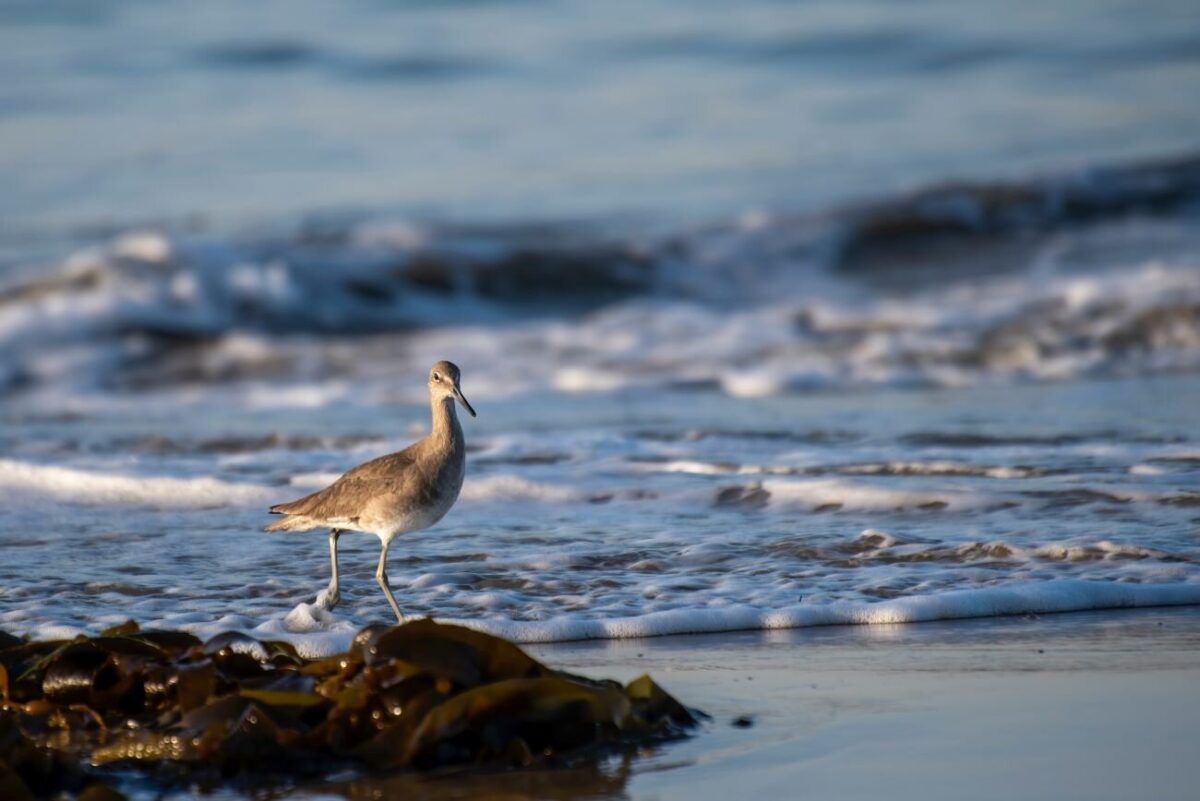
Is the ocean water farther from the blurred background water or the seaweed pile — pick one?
the seaweed pile

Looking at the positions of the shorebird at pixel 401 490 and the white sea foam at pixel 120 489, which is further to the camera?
the white sea foam at pixel 120 489

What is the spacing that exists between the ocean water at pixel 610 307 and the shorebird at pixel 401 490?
25 cm

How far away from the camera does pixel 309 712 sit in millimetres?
3871

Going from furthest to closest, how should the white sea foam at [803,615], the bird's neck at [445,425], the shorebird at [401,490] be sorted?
the bird's neck at [445,425] → the shorebird at [401,490] → the white sea foam at [803,615]

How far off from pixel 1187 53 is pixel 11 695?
19.6 metres

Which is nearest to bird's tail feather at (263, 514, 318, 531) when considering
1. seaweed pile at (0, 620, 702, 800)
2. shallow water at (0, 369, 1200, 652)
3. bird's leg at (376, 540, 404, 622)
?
shallow water at (0, 369, 1200, 652)

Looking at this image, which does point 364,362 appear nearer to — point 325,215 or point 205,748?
point 325,215

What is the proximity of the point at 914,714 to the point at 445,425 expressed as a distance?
211 cm

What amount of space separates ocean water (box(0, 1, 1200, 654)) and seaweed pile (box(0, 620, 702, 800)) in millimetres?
959

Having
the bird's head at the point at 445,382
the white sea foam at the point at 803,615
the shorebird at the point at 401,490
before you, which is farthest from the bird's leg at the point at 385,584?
the bird's head at the point at 445,382

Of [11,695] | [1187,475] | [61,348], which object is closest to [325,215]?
[61,348]

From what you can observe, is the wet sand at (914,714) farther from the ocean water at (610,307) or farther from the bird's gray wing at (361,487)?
the bird's gray wing at (361,487)

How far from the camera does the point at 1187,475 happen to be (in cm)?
685

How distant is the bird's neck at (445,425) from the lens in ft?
18.2
